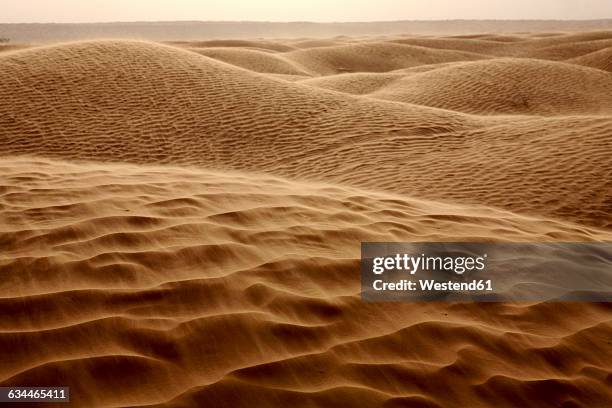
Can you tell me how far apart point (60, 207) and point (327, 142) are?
642cm

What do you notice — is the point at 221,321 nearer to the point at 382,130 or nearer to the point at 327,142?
the point at 327,142

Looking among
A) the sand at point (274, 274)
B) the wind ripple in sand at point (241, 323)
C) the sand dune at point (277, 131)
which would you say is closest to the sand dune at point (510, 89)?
the sand dune at point (277, 131)

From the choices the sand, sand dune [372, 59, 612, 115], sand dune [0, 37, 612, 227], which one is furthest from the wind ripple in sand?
sand dune [372, 59, 612, 115]

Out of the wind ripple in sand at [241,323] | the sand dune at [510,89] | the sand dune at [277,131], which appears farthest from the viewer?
the sand dune at [510,89]

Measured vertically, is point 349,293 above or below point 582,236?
above

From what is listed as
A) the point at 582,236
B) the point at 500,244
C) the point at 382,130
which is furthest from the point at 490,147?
the point at 500,244

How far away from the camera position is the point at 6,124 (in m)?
9.63

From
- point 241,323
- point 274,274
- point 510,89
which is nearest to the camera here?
point 241,323

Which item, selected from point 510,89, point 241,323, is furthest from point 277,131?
point 510,89

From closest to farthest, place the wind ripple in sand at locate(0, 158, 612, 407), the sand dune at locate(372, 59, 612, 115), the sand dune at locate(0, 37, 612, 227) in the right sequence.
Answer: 1. the wind ripple in sand at locate(0, 158, 612, 407)
2. the sand dune at locate(0, 37, 612, 227)
3. the sand dune at locate(372, 59, 612, 115)

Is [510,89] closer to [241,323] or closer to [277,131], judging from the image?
[277,131]

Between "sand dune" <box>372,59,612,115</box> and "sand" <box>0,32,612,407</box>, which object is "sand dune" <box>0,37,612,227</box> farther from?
"sand dune" <box>372,59,612,115</box>

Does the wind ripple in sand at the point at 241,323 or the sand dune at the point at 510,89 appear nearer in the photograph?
the wind ripple in sand at the point at 241,323

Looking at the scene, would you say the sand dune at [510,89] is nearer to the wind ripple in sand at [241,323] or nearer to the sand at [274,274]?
the sand at [274,274]
